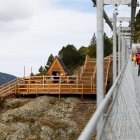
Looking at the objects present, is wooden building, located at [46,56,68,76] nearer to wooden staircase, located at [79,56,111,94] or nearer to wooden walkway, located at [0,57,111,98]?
wooden staircase, located at [79,56,111,94]

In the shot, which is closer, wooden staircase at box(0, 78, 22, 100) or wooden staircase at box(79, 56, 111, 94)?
wooden staircase at box(79, 56, 111, 94)

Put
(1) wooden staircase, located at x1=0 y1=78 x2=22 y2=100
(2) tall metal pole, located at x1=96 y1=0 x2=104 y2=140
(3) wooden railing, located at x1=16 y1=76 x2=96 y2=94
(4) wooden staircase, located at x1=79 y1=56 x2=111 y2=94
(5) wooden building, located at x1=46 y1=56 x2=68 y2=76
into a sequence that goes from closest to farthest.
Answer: (2) tall metal pole, located at x1=96 y1=0 x2=104 y2=140, (4) wooden staircase, located at x1=79 y1=56 x2=111 y2=94, (3) wooden railing, located at x1=16 y1=76 x2=96 y2=94, (1) wooden staircase, located at x1=0 y1=78 x2=22 y2=100, (5) wooden building, located at x1=46 y1=56 x2=68 y2=76

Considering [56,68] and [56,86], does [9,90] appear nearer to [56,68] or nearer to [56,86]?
[56,86]

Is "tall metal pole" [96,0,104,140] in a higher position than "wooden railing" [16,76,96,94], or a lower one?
higher

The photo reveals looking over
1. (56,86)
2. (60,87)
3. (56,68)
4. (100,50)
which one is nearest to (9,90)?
(56,86)

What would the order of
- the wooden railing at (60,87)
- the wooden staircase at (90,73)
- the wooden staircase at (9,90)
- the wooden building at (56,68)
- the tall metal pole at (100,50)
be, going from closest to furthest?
the tall metal pole at (100,50) → the wooden staircase at (90,73) → the wooden railing at (60,87) → the wooden staircase at (9,90) → the wooden building at (56,68)

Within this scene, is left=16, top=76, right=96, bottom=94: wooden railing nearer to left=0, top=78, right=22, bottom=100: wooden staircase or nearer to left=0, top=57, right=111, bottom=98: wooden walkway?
left=0, top=57, right=111, bottom=98: wooden walkway

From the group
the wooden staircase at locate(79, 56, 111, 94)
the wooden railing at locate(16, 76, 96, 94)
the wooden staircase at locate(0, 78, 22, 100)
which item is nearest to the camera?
the wooden staircase at locate(79, 56, 111, 94)

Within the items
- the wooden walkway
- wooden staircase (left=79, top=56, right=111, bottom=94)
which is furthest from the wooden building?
the wooden walkway

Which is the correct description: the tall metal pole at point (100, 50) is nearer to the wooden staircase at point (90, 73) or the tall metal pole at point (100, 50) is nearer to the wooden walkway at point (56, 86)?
the wooden staircase at point (90, 73)

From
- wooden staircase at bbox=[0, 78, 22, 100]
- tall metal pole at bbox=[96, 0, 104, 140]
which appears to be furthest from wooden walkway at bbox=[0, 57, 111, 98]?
tall metal pole at bbox=[96, 0, 104, 140]

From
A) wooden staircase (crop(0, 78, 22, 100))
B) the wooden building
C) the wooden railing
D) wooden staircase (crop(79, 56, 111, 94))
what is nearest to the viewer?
wooden staircase (crop(79, 56, 111, 94))

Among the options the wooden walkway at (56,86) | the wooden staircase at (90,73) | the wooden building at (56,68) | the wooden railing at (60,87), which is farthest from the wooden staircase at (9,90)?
the wooden building at (56,68)

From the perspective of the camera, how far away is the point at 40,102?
42.4 metres
